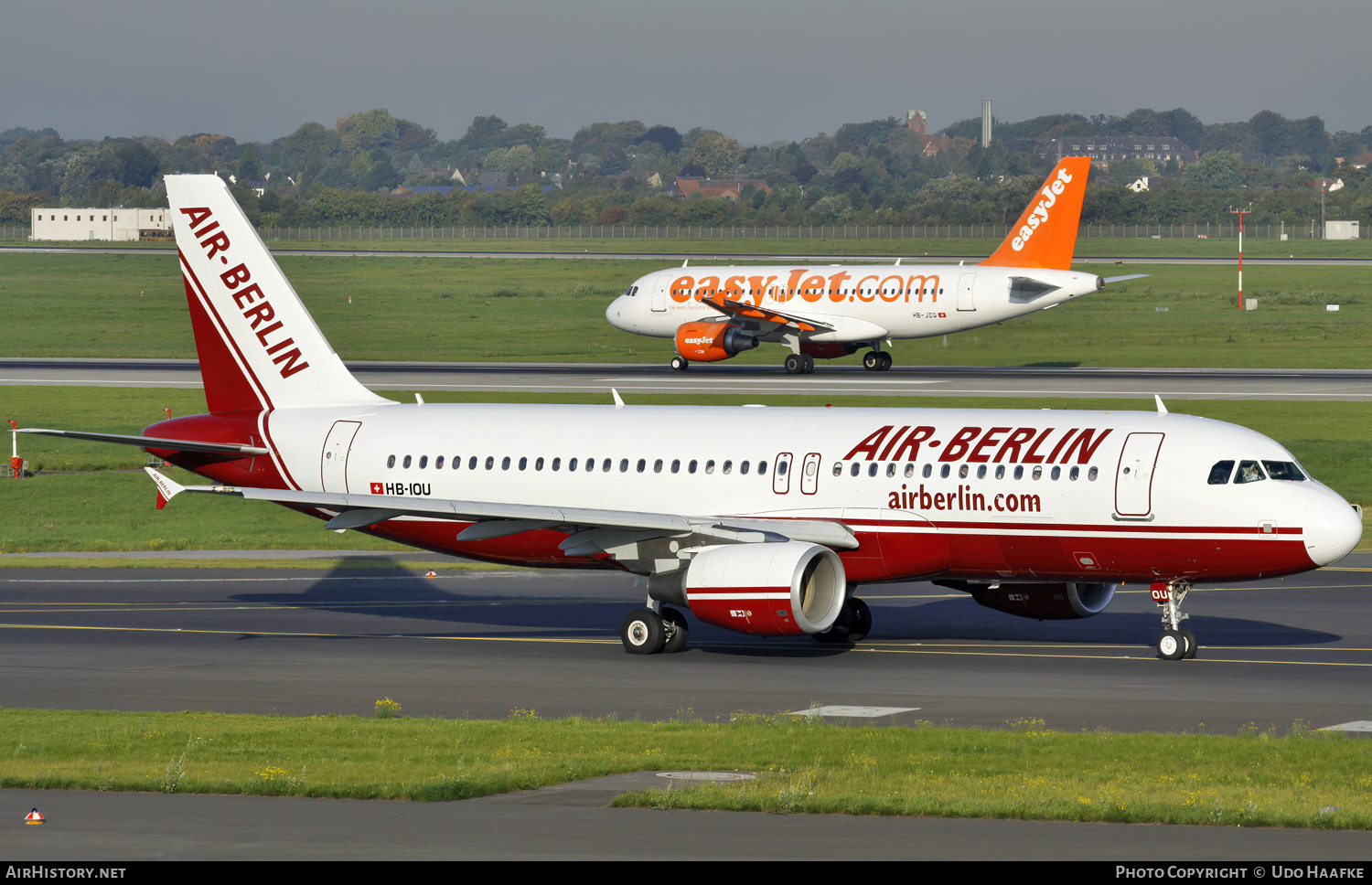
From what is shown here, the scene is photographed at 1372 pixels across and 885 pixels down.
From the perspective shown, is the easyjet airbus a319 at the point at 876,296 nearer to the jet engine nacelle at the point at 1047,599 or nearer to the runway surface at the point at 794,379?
the runway surface at the point at 794,379

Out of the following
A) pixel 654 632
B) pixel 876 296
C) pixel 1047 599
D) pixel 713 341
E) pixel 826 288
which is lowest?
pixel 654 632

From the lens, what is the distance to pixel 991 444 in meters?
31.8

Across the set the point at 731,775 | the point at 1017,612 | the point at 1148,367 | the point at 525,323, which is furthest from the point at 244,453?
the point at 525,323

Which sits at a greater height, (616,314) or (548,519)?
(616,314)

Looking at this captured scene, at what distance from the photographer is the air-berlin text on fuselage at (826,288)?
8925cm

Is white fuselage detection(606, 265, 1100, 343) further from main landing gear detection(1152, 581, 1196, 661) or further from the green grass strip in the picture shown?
the green grass strip

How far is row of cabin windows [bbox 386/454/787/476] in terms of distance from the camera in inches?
1319

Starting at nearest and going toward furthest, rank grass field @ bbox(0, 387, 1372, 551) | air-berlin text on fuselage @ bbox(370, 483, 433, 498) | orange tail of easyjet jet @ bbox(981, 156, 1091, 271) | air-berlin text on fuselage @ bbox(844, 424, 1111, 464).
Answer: air-berlin text on fuselage @ bbox(844, 424, 1111, 464) → air-berlin text on fuselage @ bbox(370, 483, 433, 498) → grass field @ bbox(0, 387, 1372, 551) → orange tail of easyjet jet @ bbox(981, 156, 1091, 271)

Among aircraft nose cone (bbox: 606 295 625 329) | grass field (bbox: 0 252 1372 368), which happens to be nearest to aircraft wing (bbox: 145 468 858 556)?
grass field (bbox: 0 252 1372 368)

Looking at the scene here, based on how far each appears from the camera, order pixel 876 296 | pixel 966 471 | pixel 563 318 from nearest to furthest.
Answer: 1. pixel 966 471
2. pixel 876 296
3. pixel 563 318

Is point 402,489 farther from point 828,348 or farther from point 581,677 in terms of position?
point 828,348

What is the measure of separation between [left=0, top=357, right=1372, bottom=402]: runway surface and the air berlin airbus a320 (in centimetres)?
4062

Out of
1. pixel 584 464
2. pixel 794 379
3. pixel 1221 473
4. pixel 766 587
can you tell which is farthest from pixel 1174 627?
pixel 794 379

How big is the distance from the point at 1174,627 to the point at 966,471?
464cm
